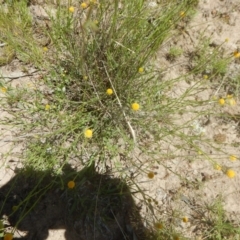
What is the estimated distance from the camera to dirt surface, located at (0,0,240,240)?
5.78 feet

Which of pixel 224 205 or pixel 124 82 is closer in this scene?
pixel 124 82

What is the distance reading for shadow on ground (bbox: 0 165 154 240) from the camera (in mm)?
1723

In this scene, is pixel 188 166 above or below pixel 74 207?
above

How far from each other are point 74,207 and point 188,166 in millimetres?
913

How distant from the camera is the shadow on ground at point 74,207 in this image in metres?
1.72

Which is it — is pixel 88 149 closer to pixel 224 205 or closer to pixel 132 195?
pixel 132 195

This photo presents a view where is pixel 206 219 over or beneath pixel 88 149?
beneath

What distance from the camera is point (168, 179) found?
6.56 feet

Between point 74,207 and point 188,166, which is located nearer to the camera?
point 74,207

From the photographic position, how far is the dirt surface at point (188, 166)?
176 cm

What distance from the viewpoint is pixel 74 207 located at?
1.77 metres

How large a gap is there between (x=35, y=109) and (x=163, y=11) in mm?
1203

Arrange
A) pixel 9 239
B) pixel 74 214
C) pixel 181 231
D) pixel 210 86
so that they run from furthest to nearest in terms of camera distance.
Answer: pixel 210 86
pixel 181 231
pixel 74 214
pixel 9 239

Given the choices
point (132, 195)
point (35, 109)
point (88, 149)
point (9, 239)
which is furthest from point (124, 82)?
point (9, 239)
